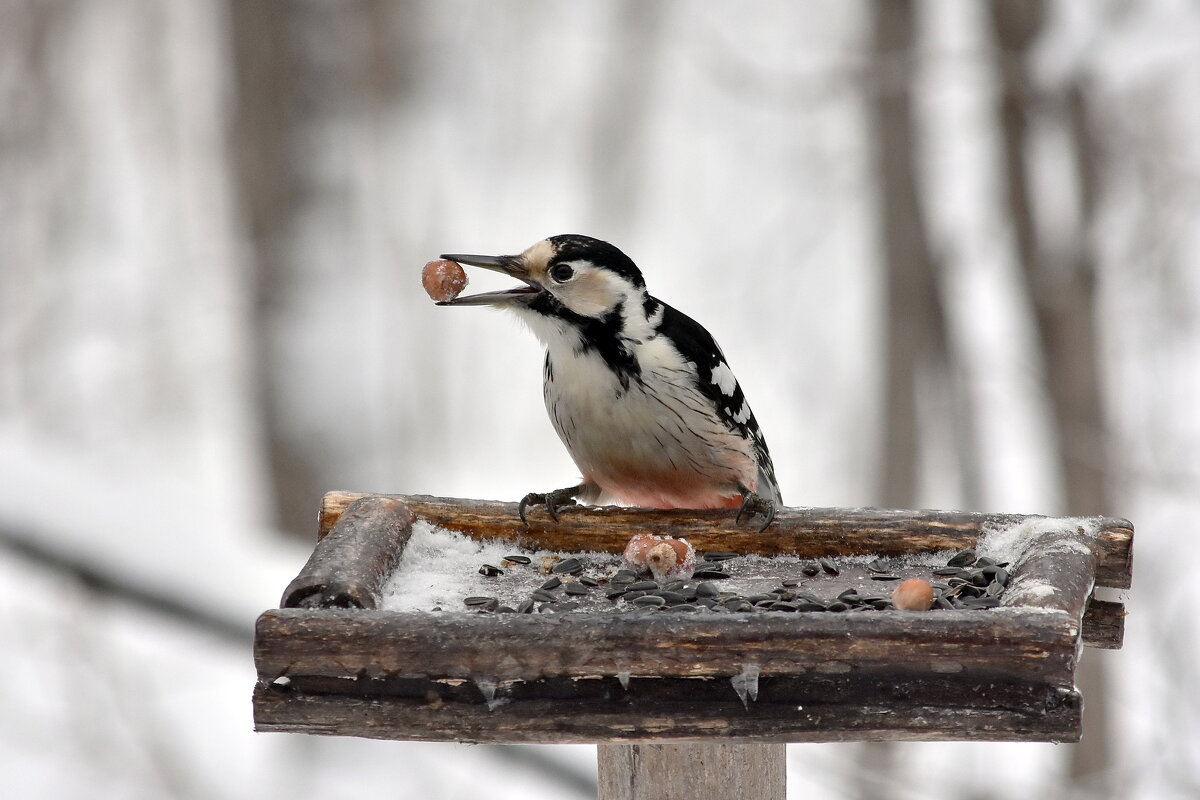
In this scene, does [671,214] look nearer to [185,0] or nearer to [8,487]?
[185,0]

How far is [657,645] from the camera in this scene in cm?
193

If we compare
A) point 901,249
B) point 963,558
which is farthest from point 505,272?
point 901,249

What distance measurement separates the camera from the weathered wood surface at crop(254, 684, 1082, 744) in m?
1.94

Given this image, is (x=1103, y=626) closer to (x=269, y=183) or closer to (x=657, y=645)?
(x=657, y=645)

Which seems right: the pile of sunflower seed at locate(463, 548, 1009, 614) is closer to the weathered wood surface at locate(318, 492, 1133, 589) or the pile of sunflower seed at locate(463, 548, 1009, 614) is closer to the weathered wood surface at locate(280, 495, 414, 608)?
the weathered wood surface at locate(318, 492, 1133, 589)

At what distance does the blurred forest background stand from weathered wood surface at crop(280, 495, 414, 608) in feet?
3.24

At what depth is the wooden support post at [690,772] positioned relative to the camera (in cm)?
245

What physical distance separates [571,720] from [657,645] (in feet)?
0.60

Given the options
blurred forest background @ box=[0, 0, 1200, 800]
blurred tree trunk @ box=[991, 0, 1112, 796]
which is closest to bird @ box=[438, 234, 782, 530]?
blurred forest background @ box=[0, 0, 1200, 800]

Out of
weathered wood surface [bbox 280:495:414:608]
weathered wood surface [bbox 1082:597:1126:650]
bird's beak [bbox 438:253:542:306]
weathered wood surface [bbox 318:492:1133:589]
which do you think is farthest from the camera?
bird's beak [bbox 438:253:542:306]

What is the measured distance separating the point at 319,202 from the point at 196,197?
2878 millimetres

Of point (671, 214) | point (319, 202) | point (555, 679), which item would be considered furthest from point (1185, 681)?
point (671, 214)

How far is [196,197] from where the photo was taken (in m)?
9.71

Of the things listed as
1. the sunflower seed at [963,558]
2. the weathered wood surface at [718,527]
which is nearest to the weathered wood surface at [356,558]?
the weathered wood surface at [718,527]
